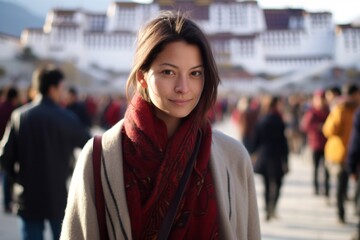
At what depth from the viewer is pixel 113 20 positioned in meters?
32.1

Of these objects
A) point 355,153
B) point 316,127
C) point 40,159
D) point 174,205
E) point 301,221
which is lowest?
point 301,221

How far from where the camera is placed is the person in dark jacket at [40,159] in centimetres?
244

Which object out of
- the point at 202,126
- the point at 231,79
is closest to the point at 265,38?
the point at 231,79

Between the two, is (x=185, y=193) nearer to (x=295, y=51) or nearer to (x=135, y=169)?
(x=135, y=169)

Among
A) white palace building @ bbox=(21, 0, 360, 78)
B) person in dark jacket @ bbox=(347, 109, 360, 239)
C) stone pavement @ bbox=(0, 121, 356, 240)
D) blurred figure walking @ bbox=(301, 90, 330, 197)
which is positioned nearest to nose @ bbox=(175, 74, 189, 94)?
person in dark jacket @ bbox=(347, 109, 360, 239)

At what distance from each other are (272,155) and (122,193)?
378 cm

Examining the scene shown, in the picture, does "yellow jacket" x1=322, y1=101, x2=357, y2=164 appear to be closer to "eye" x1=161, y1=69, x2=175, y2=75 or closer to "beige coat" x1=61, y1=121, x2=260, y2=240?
"beige coat" x1=61, y1=121, x2=260, y2=240

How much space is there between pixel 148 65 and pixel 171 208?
0.41 m

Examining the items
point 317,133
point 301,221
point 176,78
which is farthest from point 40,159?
point 317,133

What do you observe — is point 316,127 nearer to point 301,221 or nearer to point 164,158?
point 301,221

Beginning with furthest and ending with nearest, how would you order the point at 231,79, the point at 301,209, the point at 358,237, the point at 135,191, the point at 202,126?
the point at 231,79 → the point at 301,209 → the point at 358,237 → the point at 202,126 → the point at 135,191

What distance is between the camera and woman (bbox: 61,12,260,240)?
3.81ft

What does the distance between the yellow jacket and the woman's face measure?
3646 mm

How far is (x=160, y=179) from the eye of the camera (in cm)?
117
